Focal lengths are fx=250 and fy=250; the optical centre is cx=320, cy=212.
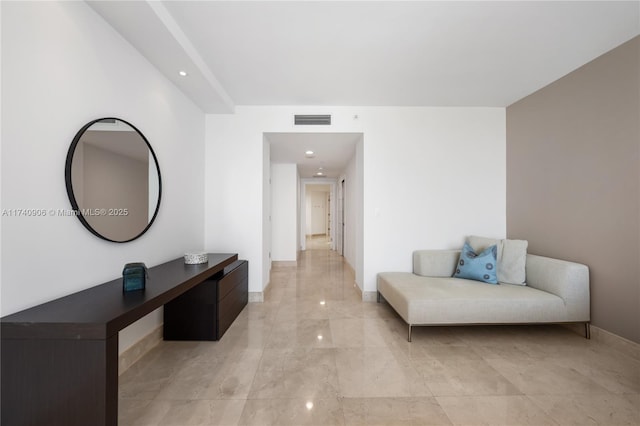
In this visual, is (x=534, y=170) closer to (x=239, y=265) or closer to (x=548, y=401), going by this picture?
(x=548, y=401)

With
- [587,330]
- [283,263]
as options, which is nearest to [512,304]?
[587,330]

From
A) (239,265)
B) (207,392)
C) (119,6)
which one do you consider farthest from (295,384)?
(119,6)

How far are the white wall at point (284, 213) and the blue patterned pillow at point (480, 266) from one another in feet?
12.4

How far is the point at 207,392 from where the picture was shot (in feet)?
5.46

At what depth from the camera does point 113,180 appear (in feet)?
5.90

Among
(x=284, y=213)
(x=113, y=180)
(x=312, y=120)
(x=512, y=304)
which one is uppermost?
(x=312, y=120)

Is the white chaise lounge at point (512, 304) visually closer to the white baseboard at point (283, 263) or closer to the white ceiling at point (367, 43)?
the white ceiling at point (367, 43)

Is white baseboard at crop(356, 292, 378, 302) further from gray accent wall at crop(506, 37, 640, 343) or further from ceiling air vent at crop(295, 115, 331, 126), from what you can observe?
ceiling air vent at crop(295, 115, 331, 126)

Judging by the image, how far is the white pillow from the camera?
9.07 ft

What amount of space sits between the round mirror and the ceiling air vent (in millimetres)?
1854

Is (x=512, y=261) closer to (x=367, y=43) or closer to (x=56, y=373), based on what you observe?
(x=367, y=43)

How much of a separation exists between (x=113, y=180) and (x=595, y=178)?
4155 mm

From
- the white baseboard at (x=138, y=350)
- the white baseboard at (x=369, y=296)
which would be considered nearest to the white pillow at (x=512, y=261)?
the white baseboard at (x=369, y=296)

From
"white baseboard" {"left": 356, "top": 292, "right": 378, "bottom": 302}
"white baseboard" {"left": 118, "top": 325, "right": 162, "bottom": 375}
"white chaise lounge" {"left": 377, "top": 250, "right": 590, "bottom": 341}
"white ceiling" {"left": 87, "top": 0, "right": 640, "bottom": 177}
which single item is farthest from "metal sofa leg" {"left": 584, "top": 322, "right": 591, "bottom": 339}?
"white baseboard" {"left": 118, "top": 325, "right": 162, "bottom": 375}
